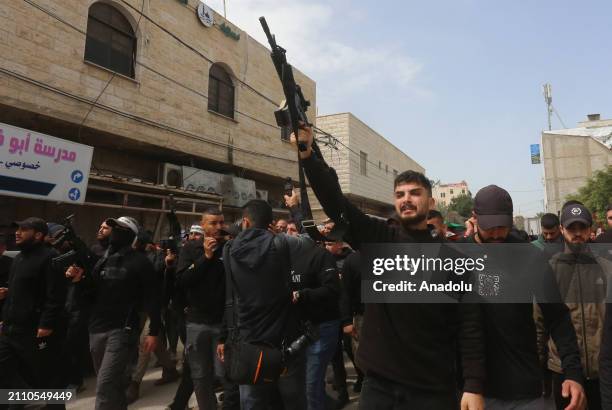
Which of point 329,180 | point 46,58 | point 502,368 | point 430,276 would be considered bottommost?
point 502,368

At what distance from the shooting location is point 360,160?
23.3m

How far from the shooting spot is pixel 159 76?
1131 centimetres

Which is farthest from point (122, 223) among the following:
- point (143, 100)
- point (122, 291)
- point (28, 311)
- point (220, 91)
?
point (220, 91)

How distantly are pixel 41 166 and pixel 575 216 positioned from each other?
8.87 m

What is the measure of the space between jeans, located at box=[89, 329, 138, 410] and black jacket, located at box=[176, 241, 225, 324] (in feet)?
1.90

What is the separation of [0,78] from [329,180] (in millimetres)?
8537

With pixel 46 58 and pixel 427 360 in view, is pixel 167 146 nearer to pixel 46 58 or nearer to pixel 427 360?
pixel 46 58

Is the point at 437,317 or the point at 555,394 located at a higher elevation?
the point at 437,317

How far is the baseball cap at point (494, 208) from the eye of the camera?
8.16 ft

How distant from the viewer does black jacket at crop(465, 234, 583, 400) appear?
7.27 feet

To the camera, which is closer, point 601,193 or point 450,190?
point 601,193

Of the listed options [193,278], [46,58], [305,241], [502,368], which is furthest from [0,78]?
[502,368]

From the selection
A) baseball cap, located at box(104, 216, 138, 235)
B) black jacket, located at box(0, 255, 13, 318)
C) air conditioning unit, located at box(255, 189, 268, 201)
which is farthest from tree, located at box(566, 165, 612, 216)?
black jacket, located at box(0, 255, 13, 318)

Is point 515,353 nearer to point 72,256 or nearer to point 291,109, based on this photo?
point 291,109
